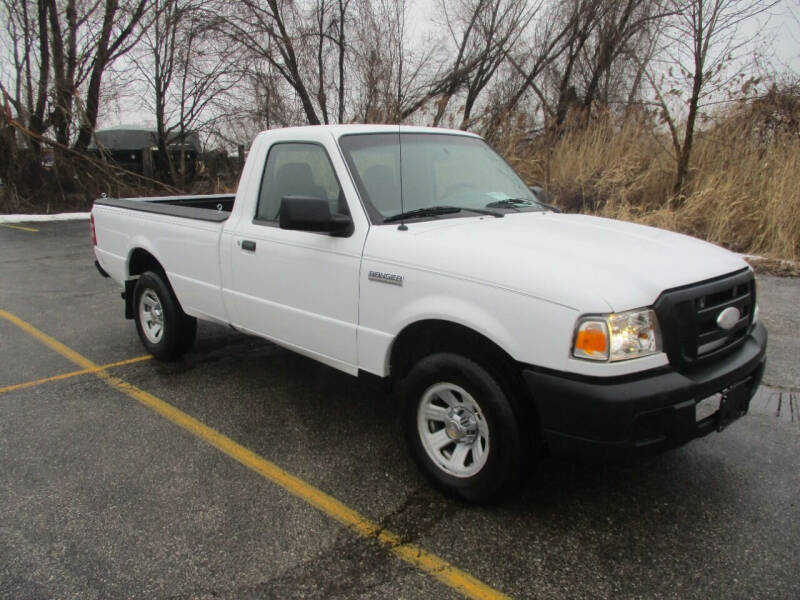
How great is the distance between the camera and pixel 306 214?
10.6 ft

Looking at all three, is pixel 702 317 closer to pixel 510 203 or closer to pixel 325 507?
pixel 510 203

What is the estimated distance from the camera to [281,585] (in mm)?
2580


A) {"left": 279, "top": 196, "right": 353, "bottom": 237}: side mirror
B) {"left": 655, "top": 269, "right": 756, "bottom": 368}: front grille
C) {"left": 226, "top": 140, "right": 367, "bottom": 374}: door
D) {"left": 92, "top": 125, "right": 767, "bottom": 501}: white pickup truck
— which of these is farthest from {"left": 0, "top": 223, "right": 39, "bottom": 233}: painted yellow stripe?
{"left": 655, "top": 269, "right": 756, "bottom": 368}: front grille

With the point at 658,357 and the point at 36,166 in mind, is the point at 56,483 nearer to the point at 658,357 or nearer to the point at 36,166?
the point at 658,357

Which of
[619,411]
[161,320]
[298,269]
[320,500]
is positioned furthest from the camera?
[161,320]

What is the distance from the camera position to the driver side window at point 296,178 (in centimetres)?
374

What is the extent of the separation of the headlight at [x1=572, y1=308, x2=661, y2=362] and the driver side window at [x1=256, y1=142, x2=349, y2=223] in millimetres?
1588

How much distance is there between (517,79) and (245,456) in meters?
15.4

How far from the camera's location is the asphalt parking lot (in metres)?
2.61

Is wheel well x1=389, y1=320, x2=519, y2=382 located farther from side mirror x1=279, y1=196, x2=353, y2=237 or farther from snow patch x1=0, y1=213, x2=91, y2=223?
snow patch x1=0, y1=213, x2=91, y2=223

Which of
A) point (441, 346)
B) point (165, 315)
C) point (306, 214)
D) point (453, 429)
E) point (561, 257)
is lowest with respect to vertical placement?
point (453, 429)

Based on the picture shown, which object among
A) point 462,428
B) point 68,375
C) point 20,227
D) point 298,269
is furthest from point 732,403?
point 20,227

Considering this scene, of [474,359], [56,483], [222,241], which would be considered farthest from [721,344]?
[56,483]

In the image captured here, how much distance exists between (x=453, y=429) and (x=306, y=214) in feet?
4.40
